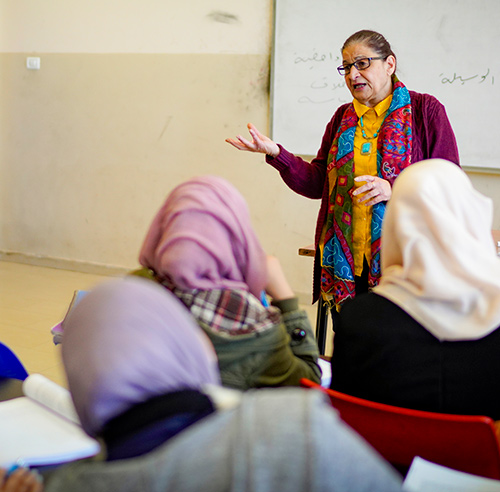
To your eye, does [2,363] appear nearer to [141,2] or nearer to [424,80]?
[424,80]

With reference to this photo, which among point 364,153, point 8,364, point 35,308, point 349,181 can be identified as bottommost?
point 35,308

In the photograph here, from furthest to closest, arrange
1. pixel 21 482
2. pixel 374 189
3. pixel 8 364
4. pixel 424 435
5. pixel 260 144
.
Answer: pixel 260 144, pixel 374 189, pixel 8 364, pixel 424 435, pixel 21 482

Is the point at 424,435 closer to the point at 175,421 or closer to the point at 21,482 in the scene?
the point at 175,421

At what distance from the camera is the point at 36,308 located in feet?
13.4

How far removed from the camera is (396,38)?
3686mm

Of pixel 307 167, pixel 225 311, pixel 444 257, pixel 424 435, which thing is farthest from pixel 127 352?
pixel 307 167

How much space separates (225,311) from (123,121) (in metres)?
3.86

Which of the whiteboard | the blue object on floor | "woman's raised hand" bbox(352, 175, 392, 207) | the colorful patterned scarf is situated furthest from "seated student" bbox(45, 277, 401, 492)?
the whiteboard

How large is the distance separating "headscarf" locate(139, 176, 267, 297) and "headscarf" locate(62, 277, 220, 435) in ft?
1.16

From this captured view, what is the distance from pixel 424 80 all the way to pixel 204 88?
1566 millimetres

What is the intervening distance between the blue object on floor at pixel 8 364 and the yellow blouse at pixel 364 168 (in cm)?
123

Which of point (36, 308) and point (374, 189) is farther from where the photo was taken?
point (36, 308)

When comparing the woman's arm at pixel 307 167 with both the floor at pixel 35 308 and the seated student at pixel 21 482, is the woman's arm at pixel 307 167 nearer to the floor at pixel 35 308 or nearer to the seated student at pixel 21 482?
the floor at pixel 35 308

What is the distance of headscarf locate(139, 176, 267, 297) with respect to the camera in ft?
3.84
